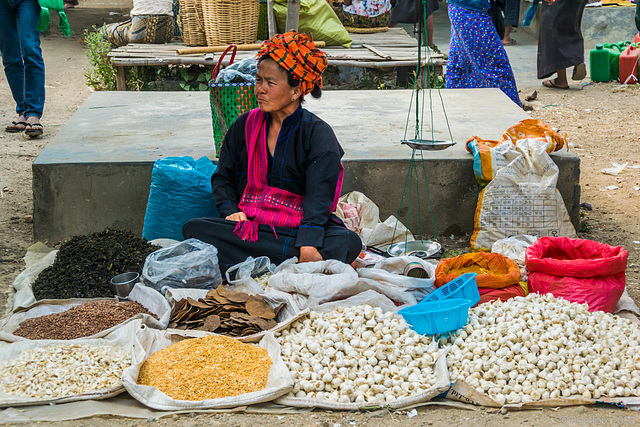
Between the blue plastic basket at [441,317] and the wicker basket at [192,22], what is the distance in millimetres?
5511

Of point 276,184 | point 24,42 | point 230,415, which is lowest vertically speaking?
point 230,415

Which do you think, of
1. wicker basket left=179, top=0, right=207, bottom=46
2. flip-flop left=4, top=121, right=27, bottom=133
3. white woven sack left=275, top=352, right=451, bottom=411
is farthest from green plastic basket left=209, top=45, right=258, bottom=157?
wicker basket left=179, top=0, right=207, bottom=46

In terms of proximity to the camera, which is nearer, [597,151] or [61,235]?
[61,235]

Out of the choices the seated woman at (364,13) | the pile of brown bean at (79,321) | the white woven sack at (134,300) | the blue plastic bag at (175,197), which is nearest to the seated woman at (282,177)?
the blue plastic bag at (175,197)

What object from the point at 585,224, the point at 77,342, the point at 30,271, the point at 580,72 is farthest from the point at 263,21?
the point at 77,342

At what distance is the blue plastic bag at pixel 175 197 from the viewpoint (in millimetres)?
3654

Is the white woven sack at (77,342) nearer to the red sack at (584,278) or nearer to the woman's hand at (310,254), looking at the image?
the woman's hand at (310,254)

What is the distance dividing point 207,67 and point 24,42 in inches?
89.5

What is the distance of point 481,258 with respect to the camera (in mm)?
3268

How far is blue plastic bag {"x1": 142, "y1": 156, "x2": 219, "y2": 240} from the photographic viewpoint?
144 inches

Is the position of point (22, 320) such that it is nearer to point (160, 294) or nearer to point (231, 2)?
point (160, 294)

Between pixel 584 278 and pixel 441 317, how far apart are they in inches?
31.4

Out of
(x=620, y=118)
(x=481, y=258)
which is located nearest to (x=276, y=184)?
(x=481, y=258)

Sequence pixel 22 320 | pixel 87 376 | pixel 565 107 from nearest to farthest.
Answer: pixel 87 376
pixel 22 320
pixel 565 107
